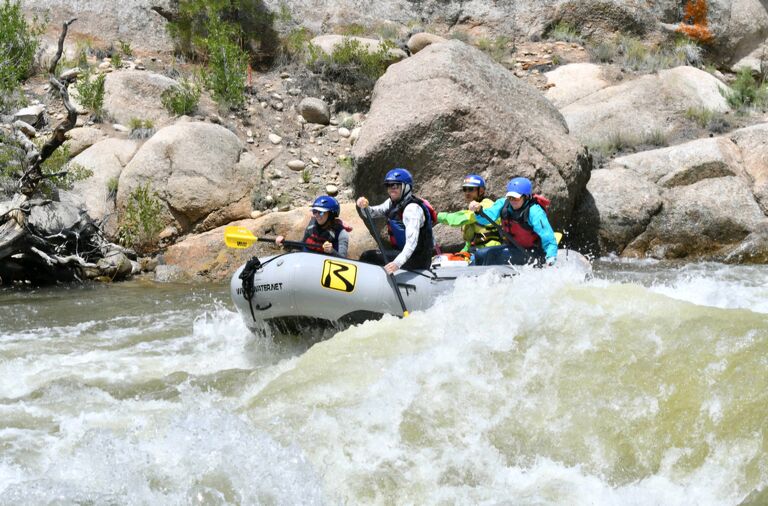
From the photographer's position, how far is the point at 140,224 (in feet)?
33.2

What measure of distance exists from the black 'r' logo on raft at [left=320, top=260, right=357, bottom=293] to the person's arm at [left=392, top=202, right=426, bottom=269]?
40cm

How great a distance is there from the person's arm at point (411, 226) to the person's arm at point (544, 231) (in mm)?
Answer: 947

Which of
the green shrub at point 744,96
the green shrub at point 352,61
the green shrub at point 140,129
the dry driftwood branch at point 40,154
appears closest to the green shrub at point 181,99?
the green shrub at point 140,129

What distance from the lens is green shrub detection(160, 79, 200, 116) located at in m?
12.1

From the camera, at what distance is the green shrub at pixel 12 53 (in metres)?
10.9

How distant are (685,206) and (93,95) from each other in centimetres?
841

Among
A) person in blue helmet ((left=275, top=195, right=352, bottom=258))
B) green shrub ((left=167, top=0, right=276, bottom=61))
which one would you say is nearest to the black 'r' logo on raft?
person in blue helmet ((left=275, top=195, right=352, bottom=258))

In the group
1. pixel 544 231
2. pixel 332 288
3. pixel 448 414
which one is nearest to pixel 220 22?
pixel 544 231

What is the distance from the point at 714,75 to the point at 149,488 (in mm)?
13871

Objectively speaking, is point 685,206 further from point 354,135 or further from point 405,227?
point 405,227

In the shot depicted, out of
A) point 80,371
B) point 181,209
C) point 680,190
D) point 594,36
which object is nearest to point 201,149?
point 181,209

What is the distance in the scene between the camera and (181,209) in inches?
408

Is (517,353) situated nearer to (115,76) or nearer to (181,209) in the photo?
(181,209)

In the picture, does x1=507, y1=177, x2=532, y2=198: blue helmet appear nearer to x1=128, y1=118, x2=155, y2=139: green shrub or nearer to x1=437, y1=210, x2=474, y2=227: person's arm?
x1=437, y1=210, x2=474, y2=227: person's arm
